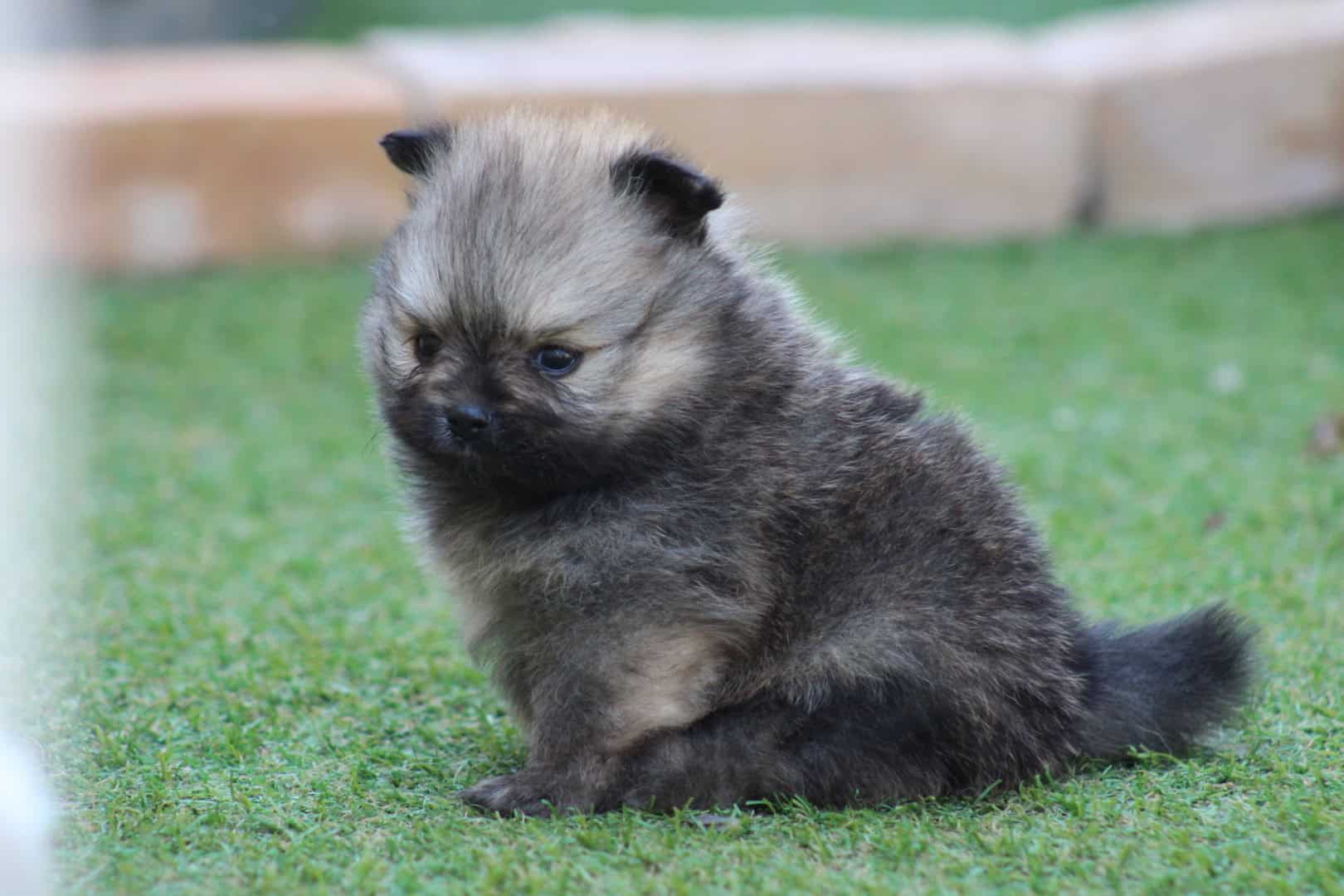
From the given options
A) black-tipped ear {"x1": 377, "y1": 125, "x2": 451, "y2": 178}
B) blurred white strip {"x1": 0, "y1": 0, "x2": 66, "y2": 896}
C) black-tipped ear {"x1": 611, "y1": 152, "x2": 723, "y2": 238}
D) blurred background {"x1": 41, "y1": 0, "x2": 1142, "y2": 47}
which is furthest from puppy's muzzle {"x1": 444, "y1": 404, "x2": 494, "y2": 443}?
blurred background {"x1": 41, "y1": 0, "x2": 1142, "y2": 47}

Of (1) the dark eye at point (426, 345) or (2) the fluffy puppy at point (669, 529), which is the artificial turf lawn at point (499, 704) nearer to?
(2) the fluffy puppy at point (669, 529)

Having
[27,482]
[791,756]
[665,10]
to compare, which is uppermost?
[791,756]

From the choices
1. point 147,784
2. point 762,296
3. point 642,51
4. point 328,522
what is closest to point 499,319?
point 762,296

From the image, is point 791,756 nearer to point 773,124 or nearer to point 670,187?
point 670,187

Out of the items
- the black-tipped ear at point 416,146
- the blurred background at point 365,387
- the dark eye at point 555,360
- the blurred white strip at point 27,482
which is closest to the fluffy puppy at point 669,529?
the dark eye at point 555,360

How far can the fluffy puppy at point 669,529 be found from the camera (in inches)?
117

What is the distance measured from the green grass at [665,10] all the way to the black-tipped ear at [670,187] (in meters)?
9.95

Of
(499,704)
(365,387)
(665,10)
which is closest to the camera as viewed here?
(499,704)

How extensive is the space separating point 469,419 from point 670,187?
2.17 feet

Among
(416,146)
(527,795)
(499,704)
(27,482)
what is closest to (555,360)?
(416,146)

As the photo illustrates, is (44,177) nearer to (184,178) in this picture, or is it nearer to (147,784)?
(184,178)

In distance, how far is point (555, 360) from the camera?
2963 mm

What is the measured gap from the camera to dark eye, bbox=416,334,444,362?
9.96 feet

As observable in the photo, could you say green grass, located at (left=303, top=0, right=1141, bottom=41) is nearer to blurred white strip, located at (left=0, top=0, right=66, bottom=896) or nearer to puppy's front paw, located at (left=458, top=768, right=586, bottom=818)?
blurred white strip, located at (left=0, top=0, right=66, bottom=896)
